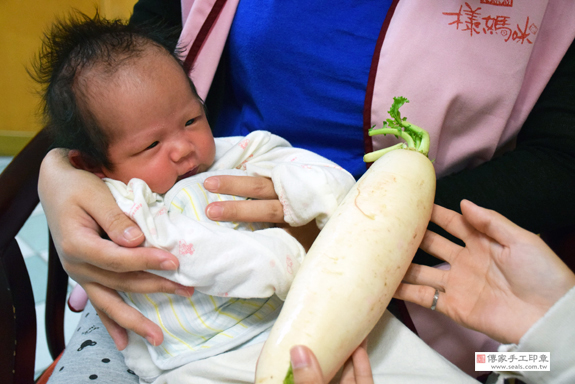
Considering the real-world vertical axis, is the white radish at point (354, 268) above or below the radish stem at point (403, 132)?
below

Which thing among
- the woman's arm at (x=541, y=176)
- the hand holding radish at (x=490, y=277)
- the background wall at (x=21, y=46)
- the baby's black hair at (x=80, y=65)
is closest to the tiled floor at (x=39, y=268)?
the background wall at (x=21, y=46)

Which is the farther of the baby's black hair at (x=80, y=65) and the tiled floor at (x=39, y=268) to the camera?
the tiled floor at (x=39, y=268)

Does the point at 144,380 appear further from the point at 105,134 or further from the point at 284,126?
the point at 284,126

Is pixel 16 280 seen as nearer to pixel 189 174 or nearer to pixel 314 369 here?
pixel 189 174

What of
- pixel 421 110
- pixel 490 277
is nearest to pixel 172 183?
pixel 421 110

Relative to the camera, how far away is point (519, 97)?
0.82m

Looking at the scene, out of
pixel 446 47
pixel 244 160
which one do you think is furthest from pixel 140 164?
pixel 446 47

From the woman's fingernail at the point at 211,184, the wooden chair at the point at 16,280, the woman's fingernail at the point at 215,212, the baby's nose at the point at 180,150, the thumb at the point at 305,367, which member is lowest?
the wooden chair at the point at 16,280

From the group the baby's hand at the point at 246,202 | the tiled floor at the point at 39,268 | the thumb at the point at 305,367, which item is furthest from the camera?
the tiled floor at the point at 39,268

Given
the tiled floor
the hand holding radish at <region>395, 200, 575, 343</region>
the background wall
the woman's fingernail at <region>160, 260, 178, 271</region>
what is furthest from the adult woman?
the background wall

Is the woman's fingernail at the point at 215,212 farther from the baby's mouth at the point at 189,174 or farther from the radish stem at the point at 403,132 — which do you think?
the radish stem at the point at 403,132

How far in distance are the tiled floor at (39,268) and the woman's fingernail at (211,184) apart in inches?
54.2

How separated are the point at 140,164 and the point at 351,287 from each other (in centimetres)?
52

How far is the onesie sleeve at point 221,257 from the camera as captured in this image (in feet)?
2.19
